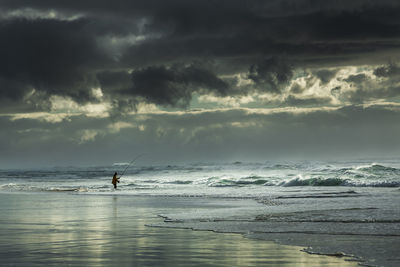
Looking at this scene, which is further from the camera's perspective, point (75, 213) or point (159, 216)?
point (75, 213)

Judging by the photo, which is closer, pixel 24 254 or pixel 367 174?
pixel 24 254

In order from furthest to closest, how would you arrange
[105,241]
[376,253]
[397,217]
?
[397,217]
[105,241]
[376,253]

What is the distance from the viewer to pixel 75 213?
19.3 meters

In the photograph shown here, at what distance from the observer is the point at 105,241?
11.6 meters

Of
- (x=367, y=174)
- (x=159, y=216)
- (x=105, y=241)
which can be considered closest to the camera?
(x=105, y=241)

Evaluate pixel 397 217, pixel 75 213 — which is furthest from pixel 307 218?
pixel 75 213

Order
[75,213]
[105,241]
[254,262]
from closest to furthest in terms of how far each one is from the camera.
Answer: [254,262] < [105,241] < [75,213]

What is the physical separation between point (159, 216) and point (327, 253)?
888cm

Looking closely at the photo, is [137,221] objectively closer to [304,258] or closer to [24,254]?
[24,254]

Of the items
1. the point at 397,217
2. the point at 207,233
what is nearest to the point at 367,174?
the point at 397,217

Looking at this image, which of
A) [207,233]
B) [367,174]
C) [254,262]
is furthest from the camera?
[367,174]

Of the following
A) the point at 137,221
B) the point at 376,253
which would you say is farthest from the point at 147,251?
the point at 137,221

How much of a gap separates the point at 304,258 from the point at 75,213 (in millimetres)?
11678

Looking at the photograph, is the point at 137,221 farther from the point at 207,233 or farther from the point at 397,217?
the point at 397,217
